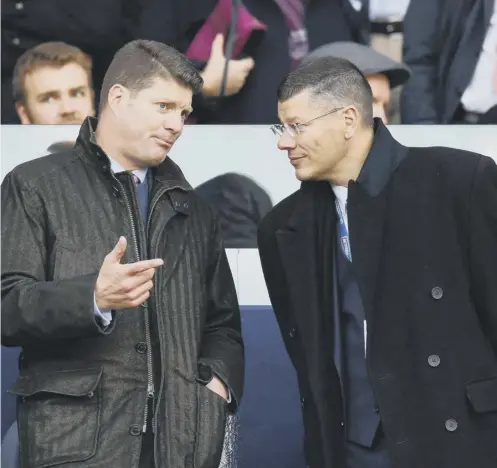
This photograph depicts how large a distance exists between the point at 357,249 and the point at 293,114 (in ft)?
1.47

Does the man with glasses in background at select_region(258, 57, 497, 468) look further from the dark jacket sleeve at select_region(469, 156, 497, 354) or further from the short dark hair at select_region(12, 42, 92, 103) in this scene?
the short dark hair at select_region(12, 42, 92, 103)

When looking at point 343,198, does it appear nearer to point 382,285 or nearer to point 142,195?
point 382,285

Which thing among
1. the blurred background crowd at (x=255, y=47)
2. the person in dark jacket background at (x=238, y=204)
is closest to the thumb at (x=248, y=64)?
the blurred background crowd at (x=255, y=47)


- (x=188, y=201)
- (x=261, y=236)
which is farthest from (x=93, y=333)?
(x=261, y=236)

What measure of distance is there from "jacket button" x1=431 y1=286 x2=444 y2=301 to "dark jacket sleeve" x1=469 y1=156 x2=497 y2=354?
0.09m

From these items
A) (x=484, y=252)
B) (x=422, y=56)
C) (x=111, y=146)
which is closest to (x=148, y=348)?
(x=111, y=146)

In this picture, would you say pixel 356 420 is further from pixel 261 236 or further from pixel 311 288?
pixel 261 236

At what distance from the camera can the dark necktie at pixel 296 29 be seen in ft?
12.9

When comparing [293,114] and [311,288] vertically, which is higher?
[293,114]

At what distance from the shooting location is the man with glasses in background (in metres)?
3.13

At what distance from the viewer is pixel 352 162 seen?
3.37 m

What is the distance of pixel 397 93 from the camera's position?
397cm

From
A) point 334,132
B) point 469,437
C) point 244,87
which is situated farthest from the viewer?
point 244,87

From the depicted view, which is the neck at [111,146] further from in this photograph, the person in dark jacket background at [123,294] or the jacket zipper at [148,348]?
the jacket zipper at [148,348]
